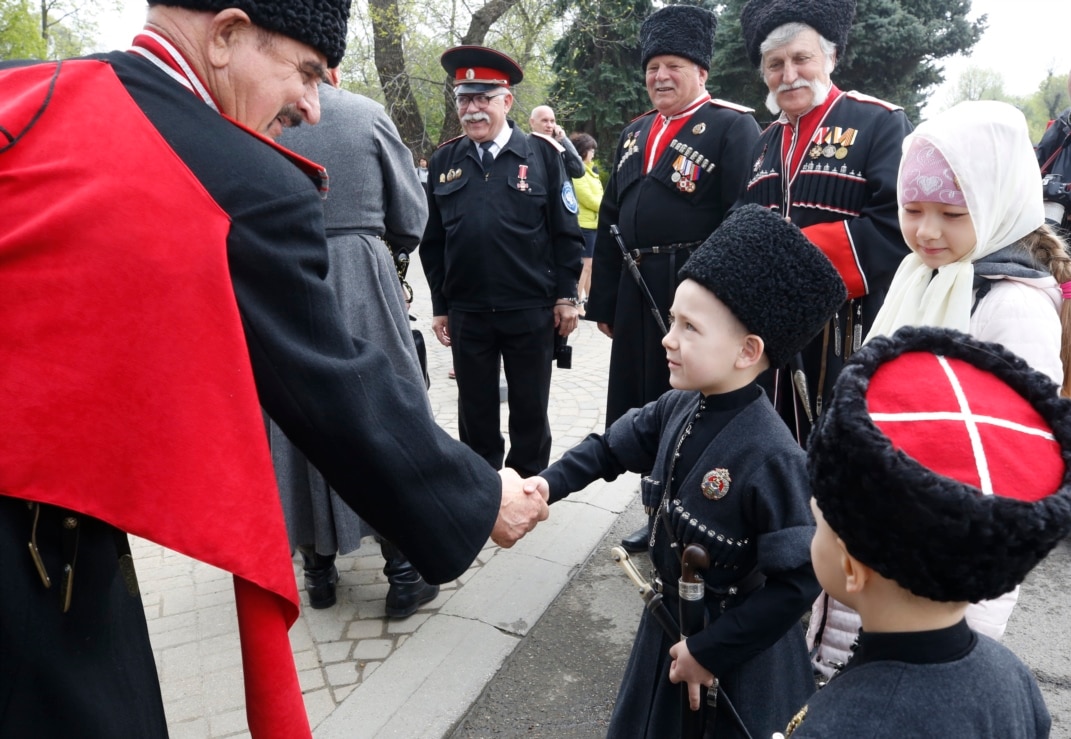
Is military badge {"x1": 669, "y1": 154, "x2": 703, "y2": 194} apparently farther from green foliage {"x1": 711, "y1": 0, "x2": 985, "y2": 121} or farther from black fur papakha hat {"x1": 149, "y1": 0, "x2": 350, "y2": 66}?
green foliage {"x1": 711, "y1": 0, "x2": 985, "y2": 121}

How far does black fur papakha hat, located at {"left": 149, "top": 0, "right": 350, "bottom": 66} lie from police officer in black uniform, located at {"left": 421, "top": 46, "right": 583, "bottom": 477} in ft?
8.20

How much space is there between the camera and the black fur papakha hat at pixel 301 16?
1418 mm

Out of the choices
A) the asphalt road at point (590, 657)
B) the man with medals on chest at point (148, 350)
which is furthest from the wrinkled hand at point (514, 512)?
the asphalt road at point (590, 657)

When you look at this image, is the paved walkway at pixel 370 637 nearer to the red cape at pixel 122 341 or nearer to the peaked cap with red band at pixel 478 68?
the red cape at pixel 122 341

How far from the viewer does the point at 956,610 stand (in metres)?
1.12

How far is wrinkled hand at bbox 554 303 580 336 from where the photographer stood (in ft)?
14.2

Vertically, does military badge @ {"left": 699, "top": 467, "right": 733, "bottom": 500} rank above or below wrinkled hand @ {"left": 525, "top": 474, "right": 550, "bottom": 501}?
above

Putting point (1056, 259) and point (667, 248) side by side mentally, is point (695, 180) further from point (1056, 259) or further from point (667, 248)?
point (1056, 259)

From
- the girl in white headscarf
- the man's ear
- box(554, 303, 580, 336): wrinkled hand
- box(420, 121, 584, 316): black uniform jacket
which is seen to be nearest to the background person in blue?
the girl in white headscarf

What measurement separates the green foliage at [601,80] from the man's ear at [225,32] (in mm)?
17309

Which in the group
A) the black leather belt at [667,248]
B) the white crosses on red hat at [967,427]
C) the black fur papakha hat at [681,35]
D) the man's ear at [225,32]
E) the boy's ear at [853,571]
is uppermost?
the man's ear at [225,32]

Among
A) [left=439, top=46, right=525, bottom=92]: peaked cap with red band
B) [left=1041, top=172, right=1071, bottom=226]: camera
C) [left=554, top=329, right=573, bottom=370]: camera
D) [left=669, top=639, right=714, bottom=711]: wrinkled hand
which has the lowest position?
[left=554, top=329, right=573, bottom=370]: camera

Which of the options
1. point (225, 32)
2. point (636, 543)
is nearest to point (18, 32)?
point (636, 543)

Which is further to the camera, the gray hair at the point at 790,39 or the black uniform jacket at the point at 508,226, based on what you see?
the black uniform jacket at the point at 508,226
